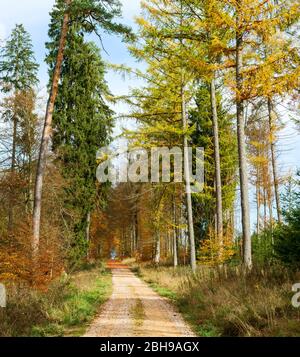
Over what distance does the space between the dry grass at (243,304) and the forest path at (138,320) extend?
42 cm

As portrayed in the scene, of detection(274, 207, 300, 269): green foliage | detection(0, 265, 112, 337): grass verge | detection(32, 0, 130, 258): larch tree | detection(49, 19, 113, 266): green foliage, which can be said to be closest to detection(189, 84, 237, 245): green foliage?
detection(49, 19, 113, 266): green foliage

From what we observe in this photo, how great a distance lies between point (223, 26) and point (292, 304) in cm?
740

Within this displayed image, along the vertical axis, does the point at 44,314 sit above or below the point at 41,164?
below

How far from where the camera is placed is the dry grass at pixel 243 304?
303 inches

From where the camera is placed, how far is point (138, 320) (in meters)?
10.0

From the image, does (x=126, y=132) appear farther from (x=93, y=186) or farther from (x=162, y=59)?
(x=93, y=186)

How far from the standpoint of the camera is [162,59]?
18141 millimetres

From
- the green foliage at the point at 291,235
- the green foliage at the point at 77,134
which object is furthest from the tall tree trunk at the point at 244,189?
the green foliage at the point at 77,134

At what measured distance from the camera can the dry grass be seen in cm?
771

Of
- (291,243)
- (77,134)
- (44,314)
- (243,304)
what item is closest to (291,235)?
(291,243)

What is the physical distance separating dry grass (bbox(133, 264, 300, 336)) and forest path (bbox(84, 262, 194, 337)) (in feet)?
1.39

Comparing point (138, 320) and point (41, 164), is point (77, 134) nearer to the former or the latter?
point (41, 164)

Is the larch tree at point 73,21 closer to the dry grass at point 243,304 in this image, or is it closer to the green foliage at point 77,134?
the dry grass at point 243,304

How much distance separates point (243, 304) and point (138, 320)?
7.79 ft
